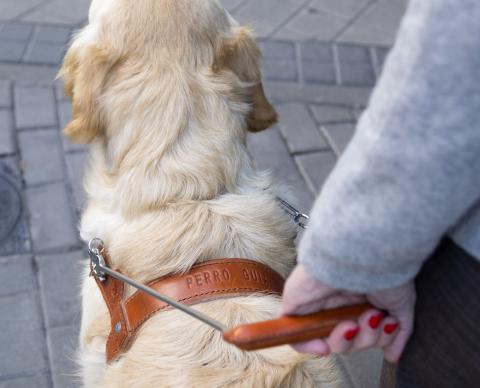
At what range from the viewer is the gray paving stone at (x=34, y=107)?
3.87 m

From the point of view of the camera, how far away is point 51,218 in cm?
332

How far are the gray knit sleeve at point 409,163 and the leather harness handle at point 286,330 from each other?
5.2 inches

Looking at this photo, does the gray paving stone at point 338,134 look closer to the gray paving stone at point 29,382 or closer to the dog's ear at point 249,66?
the dog's ear at point 249,66

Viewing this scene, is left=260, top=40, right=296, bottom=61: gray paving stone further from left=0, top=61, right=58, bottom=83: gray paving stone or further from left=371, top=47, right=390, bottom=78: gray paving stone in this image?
left=0, top=61, right=58, bottom=83: gray paving stone

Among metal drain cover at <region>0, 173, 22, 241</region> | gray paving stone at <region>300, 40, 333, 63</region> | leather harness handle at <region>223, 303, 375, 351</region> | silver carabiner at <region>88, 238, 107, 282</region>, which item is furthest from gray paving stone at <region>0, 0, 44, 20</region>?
leather harness handle at <region>223, 303, 375, 351</region>

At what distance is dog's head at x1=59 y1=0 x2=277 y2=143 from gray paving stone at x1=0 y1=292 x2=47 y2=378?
1.27 metres

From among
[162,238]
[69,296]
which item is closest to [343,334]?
[162,238]

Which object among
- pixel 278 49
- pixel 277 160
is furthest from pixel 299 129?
pixel 278 49

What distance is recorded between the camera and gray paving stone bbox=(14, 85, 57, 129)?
3.87m

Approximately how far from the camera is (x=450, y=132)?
2.89 ft

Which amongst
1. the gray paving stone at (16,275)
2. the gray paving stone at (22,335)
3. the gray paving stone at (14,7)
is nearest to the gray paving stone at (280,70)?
the gray paving stone at (14,7)

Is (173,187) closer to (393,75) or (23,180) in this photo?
(393,75)

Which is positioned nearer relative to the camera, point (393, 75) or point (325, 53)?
point (393, 75)

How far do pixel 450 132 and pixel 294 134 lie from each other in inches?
121
